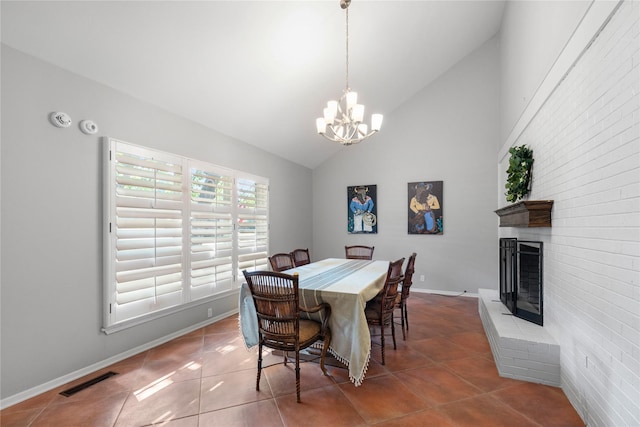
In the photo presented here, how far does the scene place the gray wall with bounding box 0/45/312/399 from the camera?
2.13m

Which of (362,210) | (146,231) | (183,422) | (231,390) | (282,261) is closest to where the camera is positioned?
(183,422)

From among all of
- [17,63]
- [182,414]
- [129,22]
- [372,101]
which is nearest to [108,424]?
[182,414]

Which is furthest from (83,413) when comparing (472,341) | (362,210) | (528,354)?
(362,210)

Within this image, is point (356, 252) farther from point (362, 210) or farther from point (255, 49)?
point (255, 49)

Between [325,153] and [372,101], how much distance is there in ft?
4.78

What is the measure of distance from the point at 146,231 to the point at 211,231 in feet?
3.01

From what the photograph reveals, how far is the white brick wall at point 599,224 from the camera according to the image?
1471 millimetres

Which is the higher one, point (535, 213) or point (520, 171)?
point (520, 171)

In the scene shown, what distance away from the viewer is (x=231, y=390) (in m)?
2.34

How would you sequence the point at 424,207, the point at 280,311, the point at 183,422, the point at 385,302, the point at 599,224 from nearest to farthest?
the point at 599,224 < the point at 183,422 < the point at 280,311 < the point at 385,302 < the point at 424,207

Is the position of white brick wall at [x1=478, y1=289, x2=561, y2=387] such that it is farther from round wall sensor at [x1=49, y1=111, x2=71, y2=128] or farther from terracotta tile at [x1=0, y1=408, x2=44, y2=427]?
round wall sensor at [x1=49, y1=111, x2=71, y2=128]

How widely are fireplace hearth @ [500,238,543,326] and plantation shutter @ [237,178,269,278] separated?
3.48 metres

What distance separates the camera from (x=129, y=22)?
242 cm

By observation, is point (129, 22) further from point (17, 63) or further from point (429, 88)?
point (429, 88)
